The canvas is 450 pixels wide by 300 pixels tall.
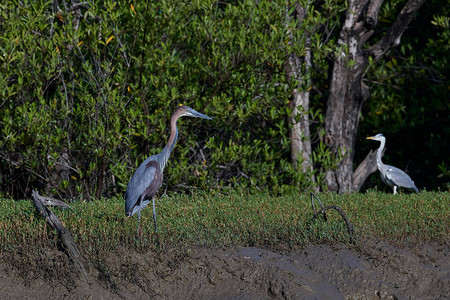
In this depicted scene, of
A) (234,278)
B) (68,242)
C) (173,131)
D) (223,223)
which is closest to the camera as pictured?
(68,242)

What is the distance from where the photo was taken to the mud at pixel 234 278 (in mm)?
7121

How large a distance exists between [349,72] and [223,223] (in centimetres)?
656

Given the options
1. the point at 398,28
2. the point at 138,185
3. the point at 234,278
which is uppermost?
the point at 398,28

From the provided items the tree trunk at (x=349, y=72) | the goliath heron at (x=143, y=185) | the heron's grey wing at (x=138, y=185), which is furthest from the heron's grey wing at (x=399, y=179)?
the heron's grey wing at (x=138, y=185)

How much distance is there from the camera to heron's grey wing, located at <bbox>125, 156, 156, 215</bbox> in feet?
27.4

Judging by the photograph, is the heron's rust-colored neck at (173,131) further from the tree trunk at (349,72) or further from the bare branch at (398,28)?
the bare branch at (398,28)

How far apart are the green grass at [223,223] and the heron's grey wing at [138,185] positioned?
251 millimetres

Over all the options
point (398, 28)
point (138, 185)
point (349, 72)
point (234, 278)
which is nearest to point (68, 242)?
point (138, 185)

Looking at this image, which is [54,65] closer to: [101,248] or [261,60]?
[261,60]

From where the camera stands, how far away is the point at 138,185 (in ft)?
27.6

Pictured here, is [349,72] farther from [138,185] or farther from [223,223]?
[138,185]

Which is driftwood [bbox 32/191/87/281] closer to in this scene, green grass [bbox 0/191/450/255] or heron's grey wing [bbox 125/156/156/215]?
green grass [bbox 0/191/450/255]

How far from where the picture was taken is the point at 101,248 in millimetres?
7359

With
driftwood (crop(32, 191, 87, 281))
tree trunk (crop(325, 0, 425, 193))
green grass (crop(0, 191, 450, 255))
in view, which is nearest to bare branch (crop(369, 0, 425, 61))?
tree trunk (crop(325, 0, 425, 193))
